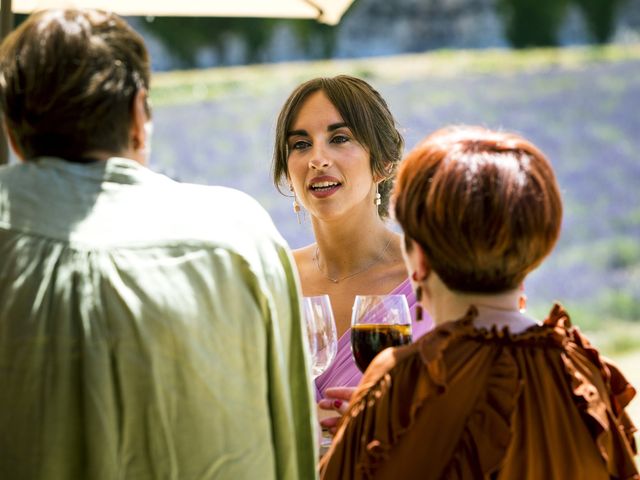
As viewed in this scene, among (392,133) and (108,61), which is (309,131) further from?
(108,61)

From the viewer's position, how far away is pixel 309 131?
140 inches

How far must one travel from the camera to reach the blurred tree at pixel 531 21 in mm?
14555

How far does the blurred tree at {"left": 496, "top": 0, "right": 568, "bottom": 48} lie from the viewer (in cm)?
1455

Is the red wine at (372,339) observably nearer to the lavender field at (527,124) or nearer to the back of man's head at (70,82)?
the back of man's head at (70,82)

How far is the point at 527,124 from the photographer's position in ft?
44.8

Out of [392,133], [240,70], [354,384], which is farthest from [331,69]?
[354,384]

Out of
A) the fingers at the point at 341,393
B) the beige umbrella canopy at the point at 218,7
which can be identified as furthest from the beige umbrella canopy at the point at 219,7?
the fingers at the point at 341,393

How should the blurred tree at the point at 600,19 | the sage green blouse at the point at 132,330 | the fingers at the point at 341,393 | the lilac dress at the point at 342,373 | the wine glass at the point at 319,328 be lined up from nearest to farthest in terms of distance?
the sage green blouse at the point at 132,330, the fingers at the point at 341,393, the wine glass at the point at 319,328, the lilac dress at the point at 342,373, the blurred tree at the point at 600,19

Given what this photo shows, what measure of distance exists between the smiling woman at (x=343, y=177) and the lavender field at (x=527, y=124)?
838 cm

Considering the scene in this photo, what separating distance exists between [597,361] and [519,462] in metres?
0.27

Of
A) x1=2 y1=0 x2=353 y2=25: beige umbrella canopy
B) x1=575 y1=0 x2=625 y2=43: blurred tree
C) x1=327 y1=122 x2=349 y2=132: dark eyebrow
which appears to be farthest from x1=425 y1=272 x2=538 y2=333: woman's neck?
x1=575 y1=0 x2=625 y2=43: blurred tree

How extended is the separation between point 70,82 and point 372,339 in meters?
0.94

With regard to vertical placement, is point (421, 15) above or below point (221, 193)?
above

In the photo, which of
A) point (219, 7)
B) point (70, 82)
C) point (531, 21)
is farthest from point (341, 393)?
point (531, 21)
